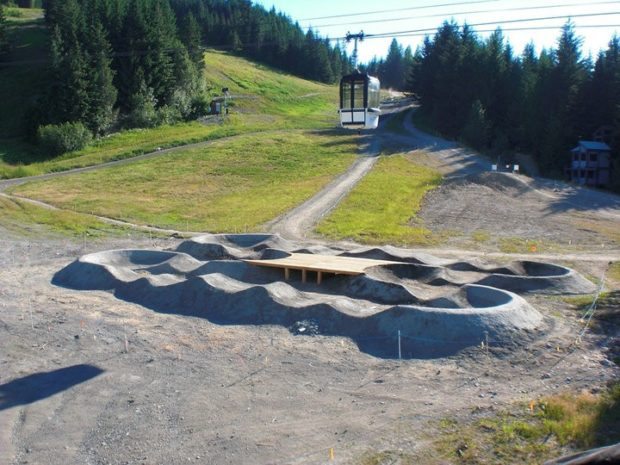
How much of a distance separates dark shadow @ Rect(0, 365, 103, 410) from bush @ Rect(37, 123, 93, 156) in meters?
54.1

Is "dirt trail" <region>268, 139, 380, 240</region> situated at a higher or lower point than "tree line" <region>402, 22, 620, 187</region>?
lower

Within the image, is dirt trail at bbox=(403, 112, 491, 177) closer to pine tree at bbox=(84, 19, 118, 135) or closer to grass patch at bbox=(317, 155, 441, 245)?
grass patch at bbox=(317, 155, 441, 245)

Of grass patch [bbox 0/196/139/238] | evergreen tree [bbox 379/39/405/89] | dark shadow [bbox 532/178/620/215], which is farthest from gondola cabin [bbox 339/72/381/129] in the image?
evergreen tree [bbox 379/39/405/89]

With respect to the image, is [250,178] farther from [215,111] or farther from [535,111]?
[535,111]

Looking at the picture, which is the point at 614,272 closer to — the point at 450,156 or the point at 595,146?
the point at 450,156

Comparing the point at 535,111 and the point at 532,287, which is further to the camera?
the point at 535,111

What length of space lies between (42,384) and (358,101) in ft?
61.5

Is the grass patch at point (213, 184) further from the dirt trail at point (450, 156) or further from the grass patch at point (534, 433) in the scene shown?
the grass patch at point (534, 433)

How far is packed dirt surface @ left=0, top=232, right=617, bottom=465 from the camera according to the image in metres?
13.1

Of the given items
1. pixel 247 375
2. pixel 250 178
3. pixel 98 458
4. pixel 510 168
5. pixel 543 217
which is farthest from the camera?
pixel 510 168

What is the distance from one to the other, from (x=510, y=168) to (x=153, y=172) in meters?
39.0

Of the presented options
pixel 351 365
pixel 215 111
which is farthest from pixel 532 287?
pixel 215 111

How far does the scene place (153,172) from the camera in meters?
60.9

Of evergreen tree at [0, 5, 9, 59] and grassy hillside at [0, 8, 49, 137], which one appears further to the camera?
evergreen tree at [0, 5, 9, 59]
